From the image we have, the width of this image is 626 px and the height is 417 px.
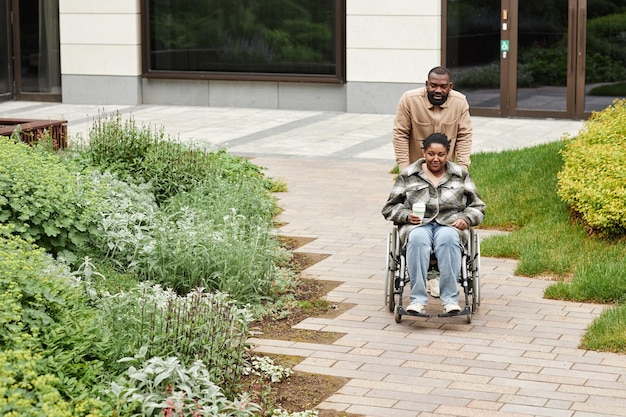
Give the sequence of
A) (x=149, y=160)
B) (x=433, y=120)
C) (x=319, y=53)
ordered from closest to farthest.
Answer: (x=433, y=120)
(x=149, y=160)
(x=319, y=53)

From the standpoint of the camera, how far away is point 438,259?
7691 millimetres

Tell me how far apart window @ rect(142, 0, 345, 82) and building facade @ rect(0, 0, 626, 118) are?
0.06ft

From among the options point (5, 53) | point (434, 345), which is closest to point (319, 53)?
point (5, 53)

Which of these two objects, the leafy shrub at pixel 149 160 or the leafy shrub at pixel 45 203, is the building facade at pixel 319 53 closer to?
the leafy shrub at pixel 149 160

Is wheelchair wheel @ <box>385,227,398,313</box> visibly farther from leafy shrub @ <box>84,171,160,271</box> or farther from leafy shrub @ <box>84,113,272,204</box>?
leafy shrub @ <box>84,113,272,204</box>

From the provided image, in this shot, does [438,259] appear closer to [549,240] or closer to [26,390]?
[549,240]

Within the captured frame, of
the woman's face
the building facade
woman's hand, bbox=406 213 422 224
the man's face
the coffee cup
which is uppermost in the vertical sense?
the building facade

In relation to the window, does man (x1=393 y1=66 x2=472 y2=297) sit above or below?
below

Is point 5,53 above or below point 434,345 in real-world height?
above

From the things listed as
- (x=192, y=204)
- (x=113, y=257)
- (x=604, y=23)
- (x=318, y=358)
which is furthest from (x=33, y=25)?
(x=318, y=358)

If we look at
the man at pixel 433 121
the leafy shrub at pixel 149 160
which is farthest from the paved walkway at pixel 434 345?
the leafy shrub at pixel 149 160

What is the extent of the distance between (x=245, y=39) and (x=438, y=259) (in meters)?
14.0

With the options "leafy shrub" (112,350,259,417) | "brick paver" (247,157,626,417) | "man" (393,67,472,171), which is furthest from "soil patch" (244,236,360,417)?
"man" (393,67,472,171)

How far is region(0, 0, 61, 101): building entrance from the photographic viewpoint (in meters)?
22.3
